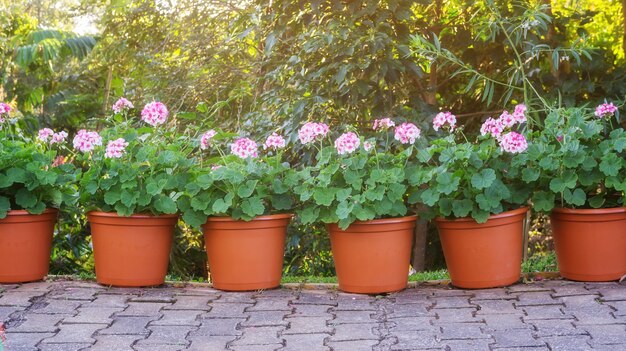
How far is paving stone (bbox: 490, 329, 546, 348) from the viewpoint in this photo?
9.51 ft

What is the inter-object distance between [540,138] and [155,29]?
4.17m

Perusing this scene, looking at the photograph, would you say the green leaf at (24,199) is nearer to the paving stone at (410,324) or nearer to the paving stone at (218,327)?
the paving stone at (218,327)

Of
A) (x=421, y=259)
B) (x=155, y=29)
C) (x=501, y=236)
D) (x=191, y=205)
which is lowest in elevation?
(x=421, y=259)

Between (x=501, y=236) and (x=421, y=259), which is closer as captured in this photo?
(x=501, y=236)

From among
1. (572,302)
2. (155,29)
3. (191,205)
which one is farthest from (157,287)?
(155,29)

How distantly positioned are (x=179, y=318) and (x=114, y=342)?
45 centimetres

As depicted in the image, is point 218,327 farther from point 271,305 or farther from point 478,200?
point 478,200

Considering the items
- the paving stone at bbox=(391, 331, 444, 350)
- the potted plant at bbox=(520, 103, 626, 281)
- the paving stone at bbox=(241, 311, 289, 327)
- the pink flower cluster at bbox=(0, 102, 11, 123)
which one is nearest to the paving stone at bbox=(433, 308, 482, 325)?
the paving stone at bbox=(391, 331, 444, 350)

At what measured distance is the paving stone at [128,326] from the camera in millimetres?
3191

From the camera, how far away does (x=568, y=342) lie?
2908 millimetres

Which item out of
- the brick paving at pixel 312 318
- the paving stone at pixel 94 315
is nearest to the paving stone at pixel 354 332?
the brick paving at pixel 312 318

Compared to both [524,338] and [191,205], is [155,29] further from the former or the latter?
[524,338]

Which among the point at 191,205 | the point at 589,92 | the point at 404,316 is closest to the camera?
the point at 404,316

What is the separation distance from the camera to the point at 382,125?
4.04 metres
